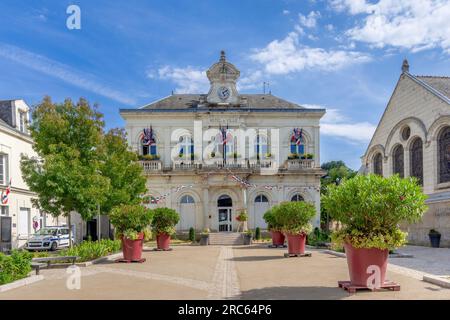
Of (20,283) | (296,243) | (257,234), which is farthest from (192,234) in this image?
(20,283)

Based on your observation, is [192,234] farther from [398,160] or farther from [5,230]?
[398,160]

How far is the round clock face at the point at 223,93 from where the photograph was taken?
38688 mm

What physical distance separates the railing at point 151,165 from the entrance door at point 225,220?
5.93 meters

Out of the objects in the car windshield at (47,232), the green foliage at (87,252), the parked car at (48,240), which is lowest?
the parked car at (48,240)

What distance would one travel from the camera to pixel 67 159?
68.7 feet

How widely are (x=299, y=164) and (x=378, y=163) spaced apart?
5.99m

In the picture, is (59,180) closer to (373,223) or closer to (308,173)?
(373,223)

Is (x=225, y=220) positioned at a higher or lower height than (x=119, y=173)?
lower

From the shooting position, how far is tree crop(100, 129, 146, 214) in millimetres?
25672

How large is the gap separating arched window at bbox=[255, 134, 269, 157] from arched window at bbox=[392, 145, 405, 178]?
32.1ft

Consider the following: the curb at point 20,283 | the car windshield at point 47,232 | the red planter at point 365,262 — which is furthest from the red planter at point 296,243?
the car windshield at point 47,232

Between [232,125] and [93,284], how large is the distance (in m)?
27.1

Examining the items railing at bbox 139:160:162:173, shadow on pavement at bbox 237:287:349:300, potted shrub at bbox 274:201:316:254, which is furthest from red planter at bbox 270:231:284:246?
shadow on pavement at bbox 237:287:349:300

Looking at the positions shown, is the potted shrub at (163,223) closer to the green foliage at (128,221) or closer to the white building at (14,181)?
the green foliage at (128,221)
